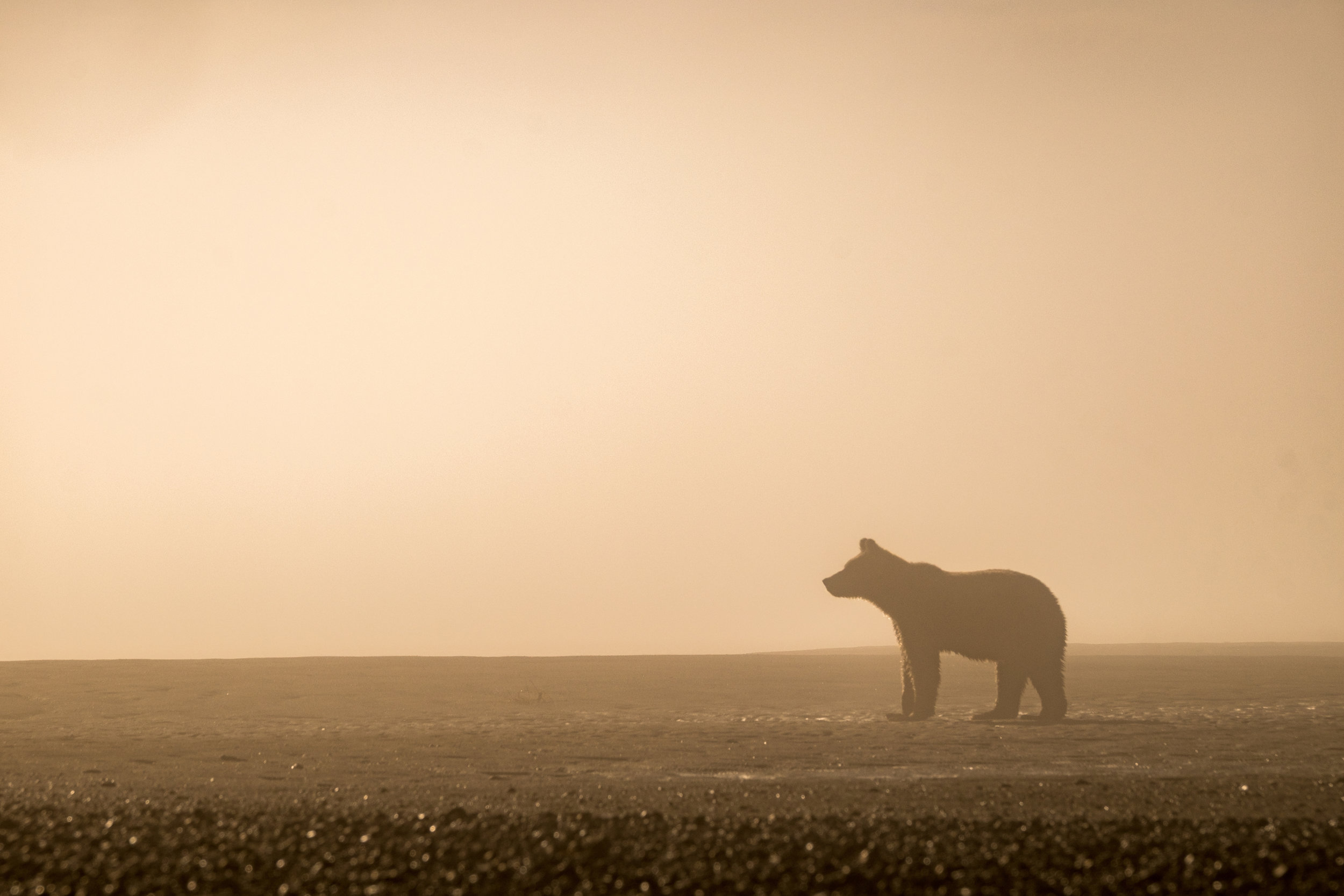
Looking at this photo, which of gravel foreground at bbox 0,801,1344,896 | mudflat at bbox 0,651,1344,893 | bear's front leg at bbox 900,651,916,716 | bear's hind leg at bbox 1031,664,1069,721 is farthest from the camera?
bear's front leg at bbox 900,651,916,716

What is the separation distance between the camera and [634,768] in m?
12.6

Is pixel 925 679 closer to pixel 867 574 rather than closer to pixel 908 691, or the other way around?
pixel 908 691

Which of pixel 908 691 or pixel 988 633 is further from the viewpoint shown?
pixel 908 691

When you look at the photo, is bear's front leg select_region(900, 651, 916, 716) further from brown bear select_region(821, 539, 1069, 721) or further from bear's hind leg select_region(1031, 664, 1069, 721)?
bear's hind leg select_region(1031, 664, 1069, 721)

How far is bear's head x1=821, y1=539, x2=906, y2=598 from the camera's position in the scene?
63.0 feet

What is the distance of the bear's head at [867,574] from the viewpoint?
1920cm

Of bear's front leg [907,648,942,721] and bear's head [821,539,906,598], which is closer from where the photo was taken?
bear's front leg [907,648,942,721]

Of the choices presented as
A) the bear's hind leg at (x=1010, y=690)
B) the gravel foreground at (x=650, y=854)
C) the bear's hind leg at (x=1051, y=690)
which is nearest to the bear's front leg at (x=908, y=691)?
the bear's hind leg at (x=1010, y=690)

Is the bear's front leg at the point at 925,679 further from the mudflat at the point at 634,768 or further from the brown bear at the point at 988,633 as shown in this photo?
the mudflat at the point at 634,768

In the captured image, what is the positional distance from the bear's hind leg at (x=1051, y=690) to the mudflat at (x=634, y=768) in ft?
1.74

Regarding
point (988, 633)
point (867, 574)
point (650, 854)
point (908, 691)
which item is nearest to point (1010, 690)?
point (988, 633)

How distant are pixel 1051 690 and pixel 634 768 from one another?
855 cm

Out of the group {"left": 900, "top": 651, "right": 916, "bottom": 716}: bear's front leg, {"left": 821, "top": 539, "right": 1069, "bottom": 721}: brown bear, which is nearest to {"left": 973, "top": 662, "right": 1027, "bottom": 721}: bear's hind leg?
{"left": 821, "top": 539, "right": 1069, "bottom": 721}: brown bear

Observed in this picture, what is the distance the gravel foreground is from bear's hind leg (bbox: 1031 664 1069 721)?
28.2ft
